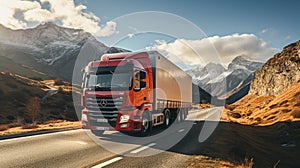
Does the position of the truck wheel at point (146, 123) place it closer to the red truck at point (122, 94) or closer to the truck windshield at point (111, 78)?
the red truck at point (122, 94)

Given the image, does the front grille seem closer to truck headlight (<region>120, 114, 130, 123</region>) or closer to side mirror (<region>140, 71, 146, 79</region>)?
truck headlight (<region>120, 114, 130, 123</region>)

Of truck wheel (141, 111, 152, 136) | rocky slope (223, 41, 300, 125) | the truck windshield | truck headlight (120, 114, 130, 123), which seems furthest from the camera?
rocky slope (223, 41, 300, 125)

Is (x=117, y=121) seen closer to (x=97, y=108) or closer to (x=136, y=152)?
(x=97, y=108)

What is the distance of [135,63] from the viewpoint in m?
12.3

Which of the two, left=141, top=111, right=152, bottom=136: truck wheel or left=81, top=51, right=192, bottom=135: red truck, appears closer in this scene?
left=81, top=51, right=192, bottom=135: red truck

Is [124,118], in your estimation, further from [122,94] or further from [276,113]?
[276,113]

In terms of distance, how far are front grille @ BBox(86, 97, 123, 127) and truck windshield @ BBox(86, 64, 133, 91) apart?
66cm

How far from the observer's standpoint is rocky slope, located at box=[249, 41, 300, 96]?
215 ft

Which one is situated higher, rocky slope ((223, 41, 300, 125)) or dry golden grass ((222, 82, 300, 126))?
rocky slope ((223, 41, 300, 125))

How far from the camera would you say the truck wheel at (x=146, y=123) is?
12355 millimetres

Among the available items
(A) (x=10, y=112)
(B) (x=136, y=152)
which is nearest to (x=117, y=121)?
(B) (x=136, y=152)

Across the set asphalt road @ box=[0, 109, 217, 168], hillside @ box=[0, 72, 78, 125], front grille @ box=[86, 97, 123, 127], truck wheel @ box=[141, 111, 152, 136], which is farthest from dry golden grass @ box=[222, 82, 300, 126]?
hillside @ box=[0, 72, 78, 125]

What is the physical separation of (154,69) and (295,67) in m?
64.5

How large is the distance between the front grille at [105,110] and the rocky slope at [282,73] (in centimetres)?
6499
